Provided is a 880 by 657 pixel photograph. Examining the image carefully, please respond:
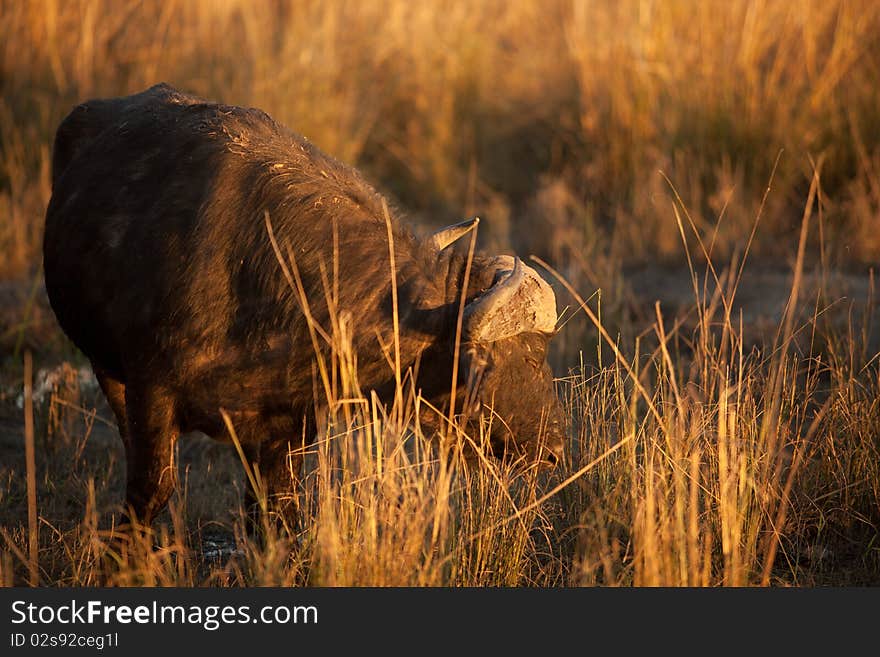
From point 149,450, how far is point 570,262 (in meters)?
4.65

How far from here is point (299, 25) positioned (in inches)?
436

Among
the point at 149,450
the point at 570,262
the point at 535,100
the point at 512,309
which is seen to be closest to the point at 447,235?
the point at 512,309

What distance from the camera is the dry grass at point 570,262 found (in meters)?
4.19

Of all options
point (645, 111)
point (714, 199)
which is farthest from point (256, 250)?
point (645, 111)

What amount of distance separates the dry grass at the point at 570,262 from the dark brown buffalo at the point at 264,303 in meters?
0.20

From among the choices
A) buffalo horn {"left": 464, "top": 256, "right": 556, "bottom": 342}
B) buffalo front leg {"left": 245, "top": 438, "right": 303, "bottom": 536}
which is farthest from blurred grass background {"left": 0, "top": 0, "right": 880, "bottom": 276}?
buffalo front leg {"left": 245, "top": 438, "right": 303, "bottom": 536}

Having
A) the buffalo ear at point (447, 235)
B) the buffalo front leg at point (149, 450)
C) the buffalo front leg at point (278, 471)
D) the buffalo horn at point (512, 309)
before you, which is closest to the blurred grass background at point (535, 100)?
the buffalo ear at point (447, 235)

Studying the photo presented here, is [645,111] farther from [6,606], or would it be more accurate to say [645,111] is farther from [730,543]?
[6,606]

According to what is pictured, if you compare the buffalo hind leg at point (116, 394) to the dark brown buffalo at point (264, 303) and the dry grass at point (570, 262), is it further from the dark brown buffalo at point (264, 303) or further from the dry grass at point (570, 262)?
the dark brown buffalo at point (264, 303)

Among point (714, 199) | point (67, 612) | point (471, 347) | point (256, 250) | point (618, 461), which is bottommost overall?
point (67, 612)

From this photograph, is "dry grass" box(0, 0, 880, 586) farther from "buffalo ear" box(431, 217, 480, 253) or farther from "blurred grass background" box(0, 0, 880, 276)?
"buffalo ear" box(431, 217, 480, 253)

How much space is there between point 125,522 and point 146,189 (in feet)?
4.27

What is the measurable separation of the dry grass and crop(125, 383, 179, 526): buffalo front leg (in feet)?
0.56

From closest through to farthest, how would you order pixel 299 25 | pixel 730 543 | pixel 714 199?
pixel 730 543
pixel 714 199
pixel 299 25
